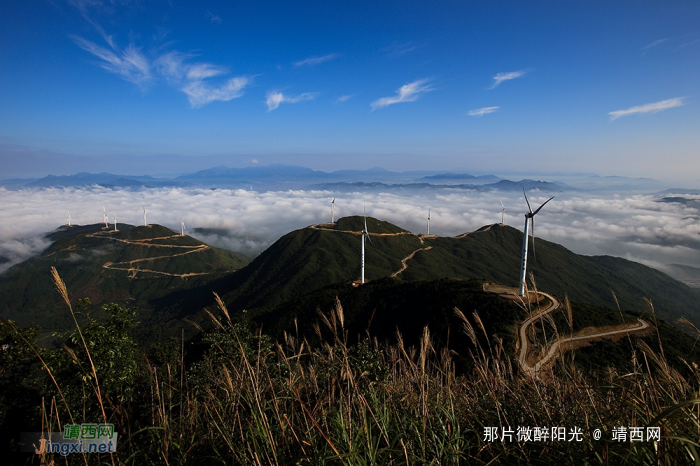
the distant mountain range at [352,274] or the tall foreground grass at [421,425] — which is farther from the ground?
the tall foreground grass at [421,425]

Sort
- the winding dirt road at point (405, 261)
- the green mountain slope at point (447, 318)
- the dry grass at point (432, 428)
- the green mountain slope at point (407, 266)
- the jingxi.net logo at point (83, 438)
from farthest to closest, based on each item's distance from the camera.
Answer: the green mountain slope at point (407, 266) → the winding dirt road at point (405, 261) → the green mountain slope at point (447, 318) → the jingxi.net logo at point (83, 438) → the dry grass at point (432, 428)

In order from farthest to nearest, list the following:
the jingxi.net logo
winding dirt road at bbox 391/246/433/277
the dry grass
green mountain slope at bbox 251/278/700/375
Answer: winding dirt road at bbox 391/246/433/277
green mountain slope at bbox 251/278/700/375
the jingxi.net logo
the dry grass

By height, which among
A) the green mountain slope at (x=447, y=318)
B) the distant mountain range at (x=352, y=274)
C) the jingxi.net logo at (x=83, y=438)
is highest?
the jingxi.net logo at (x=83, y=438)

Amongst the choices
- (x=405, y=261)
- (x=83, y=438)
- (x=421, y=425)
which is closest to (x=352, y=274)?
(x=405, y=261)

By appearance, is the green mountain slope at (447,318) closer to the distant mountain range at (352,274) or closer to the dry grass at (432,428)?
the dry grass at (432,428)

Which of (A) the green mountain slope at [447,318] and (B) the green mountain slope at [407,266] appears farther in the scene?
(B) the green mountain slope at [407,266]

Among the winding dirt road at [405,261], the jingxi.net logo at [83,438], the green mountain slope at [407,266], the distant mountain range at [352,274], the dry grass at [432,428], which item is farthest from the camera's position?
the green mountain slope at [407,266]

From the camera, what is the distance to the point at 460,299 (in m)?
53.5

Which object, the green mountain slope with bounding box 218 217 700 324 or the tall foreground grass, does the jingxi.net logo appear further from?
the green mountain slope with bounding box 218 217 700 324

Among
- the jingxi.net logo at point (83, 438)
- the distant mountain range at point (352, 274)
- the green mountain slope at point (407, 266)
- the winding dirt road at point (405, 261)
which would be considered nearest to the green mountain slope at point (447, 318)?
the jingxi.net logo at point (83, 438)

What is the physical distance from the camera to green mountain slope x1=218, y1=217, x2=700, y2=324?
131 m

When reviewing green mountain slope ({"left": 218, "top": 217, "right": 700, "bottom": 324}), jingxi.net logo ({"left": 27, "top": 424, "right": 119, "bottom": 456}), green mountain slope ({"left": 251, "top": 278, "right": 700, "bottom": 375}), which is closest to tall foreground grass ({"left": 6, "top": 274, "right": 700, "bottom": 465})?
jingxi.net logo ({"left": 27, "top": 424, "right": 119, "bottom": 456})

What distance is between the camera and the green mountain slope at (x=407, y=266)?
429 feet

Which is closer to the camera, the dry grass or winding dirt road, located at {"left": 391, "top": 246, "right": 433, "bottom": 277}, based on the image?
the dry grass
